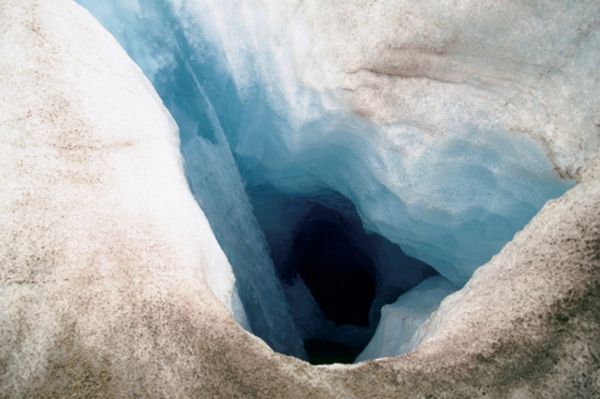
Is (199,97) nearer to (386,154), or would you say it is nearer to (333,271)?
(386,154)

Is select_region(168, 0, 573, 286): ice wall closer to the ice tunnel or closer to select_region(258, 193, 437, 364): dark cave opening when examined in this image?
the ice tunnel

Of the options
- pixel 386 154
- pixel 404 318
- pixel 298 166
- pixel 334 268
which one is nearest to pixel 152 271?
pixel 386 154

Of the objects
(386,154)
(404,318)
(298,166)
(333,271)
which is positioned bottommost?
(333,271)

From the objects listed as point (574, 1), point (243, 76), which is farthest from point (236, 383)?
point (243, 76)

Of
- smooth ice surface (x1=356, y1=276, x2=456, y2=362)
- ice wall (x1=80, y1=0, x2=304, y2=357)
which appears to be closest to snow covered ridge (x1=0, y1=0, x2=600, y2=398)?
smooth ice surface (x1=356, y1=276, x2=456, y2=362)

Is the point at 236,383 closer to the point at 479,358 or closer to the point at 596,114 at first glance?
the point at 479,358

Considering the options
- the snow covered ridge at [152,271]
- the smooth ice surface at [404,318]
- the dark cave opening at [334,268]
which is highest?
the snow covered ridge at [152,271]

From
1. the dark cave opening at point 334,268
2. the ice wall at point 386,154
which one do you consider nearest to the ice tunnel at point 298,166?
the ice wall at point 386,154

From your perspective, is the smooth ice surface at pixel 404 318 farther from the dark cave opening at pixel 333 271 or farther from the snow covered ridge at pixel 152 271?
the dark cave opening at pixel 333 271
